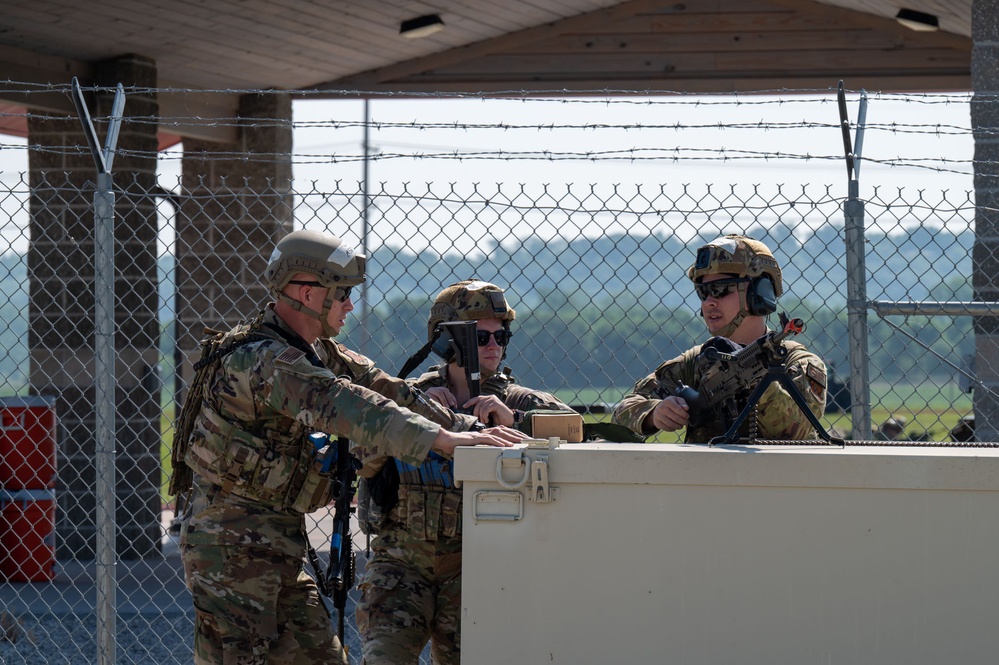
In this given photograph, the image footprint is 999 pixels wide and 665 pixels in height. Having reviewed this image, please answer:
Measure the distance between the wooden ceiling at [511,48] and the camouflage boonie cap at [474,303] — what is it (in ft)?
14.6

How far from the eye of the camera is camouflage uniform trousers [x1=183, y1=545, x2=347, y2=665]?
373 centimetres

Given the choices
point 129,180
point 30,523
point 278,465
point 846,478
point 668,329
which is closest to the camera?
point 846,478

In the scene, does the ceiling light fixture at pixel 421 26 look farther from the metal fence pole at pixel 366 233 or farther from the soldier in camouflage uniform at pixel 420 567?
the soldier in camouflage uniform at pixel 420 567

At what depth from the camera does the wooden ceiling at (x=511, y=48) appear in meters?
8.35

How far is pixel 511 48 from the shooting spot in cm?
953

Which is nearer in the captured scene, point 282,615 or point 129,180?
point 282,615

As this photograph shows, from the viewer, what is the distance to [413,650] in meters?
3.81

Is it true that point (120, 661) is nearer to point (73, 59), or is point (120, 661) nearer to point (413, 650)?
point (413, 650)

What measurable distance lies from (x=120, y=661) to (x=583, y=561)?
15.4 feet

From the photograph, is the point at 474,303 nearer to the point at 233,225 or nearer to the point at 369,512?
the point at 369,512

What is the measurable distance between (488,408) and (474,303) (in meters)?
0.43

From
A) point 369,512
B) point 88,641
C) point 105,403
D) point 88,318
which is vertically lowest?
point 88,641

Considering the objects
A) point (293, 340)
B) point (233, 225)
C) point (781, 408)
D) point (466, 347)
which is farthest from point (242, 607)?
point (233, 225)

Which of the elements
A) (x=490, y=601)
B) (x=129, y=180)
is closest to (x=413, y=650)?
(x=490, y=601)
